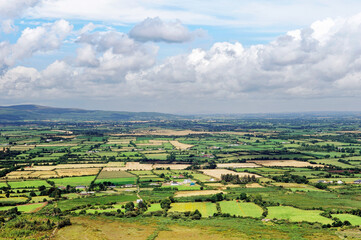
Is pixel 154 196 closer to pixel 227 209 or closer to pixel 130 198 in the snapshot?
pixel 130 198

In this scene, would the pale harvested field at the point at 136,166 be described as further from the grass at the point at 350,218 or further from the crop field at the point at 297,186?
the grass at the point at 350,218

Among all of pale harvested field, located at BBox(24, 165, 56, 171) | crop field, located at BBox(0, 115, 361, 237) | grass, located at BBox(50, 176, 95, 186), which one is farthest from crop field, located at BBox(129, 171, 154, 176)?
pale harvested field, located at BBox(24, 165, 56, 171)

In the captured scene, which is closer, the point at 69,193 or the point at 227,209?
the point at 227,209

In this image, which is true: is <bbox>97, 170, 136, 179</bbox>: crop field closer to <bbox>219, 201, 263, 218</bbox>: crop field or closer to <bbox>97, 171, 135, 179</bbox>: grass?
<bbox>97, 171, 135, 179</bbox>: grass

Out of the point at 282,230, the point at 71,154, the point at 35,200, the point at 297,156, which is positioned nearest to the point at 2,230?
the point at 35,200

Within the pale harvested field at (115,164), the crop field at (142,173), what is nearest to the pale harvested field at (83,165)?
the pale harvested field at (115,164)
